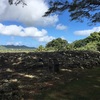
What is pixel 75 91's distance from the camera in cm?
1165

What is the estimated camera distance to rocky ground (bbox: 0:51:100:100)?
11.1 meters

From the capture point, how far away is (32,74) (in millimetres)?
15398

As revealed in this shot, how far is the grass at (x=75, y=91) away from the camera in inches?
423

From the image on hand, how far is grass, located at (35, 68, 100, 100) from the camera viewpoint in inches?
423

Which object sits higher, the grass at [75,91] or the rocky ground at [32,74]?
the rocky ground at [32,74]

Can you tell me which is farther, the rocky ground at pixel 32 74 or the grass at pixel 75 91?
the rocky ground at pixel 32 74

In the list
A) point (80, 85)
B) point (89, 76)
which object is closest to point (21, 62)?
point (89, 76)

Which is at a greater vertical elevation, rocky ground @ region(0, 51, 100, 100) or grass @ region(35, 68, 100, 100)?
rocky ground @ region(0, 51, 100, 100)

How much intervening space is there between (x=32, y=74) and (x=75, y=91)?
4.34 m

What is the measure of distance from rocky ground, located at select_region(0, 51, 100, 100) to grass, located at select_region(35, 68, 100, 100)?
17.3 inches

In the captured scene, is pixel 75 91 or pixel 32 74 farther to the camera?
pixel 32 74

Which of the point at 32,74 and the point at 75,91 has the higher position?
the point at 32,74

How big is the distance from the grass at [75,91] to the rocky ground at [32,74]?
44 centimetres

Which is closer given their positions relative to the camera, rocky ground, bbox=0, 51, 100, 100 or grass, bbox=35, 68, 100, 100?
grass, bbox=35, 68, 100, 100
